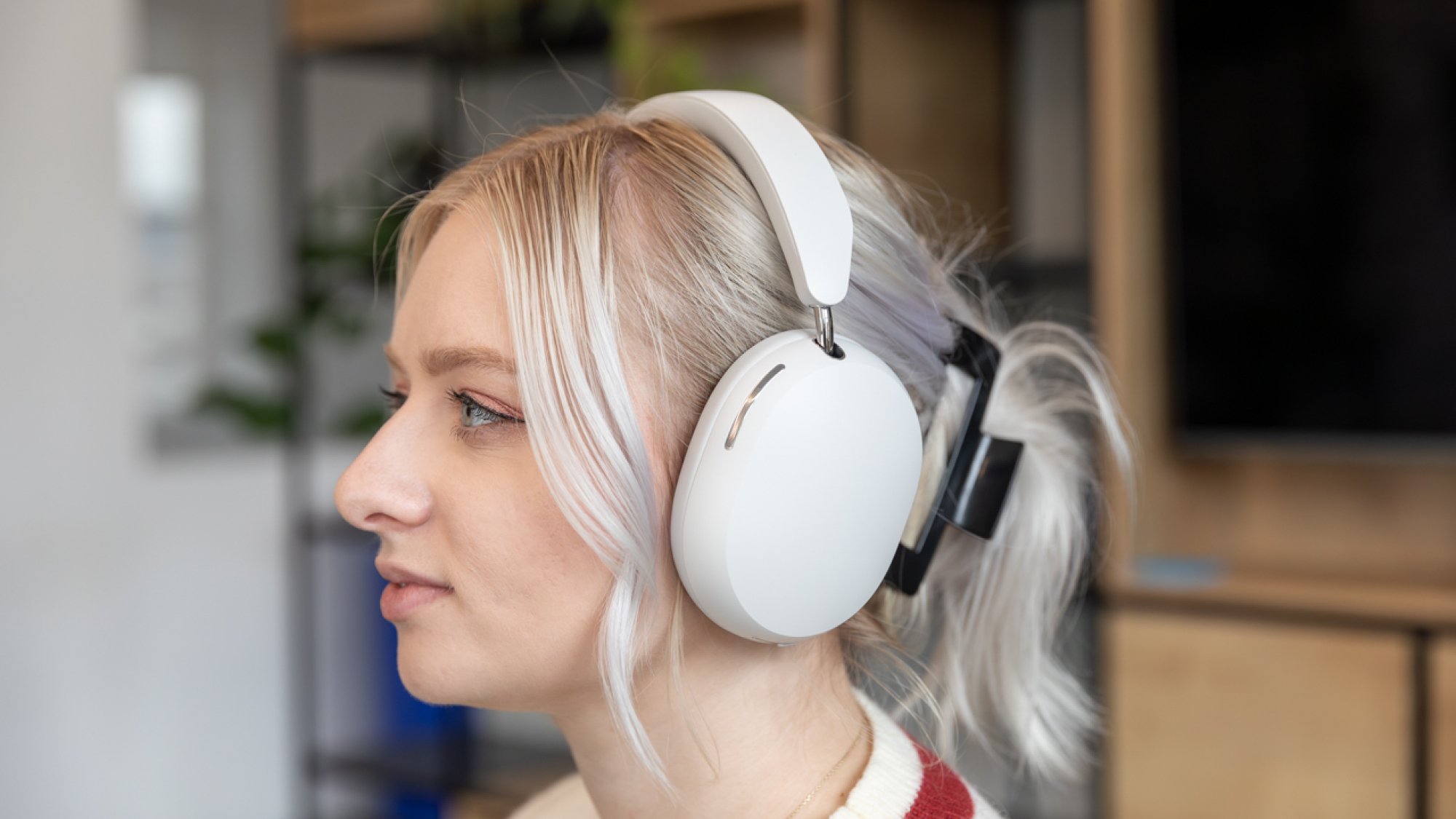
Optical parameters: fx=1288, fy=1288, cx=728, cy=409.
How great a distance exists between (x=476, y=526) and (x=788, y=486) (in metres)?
0.17

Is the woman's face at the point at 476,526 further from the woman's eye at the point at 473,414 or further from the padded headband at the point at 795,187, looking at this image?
the padded headband at the point at 795,187

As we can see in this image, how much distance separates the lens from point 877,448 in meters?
0.68

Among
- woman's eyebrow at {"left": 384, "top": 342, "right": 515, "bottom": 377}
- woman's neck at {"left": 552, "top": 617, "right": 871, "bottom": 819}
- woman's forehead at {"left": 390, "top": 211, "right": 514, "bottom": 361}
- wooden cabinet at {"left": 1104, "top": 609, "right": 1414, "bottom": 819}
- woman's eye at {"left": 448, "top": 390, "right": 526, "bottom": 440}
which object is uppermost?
woman's forehead at {"left": 390, "top": 211, "right": 514, "bottom": 361}

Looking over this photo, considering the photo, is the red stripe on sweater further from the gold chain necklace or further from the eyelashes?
the eyelashes

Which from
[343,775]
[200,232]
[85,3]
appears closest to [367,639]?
[343,775]

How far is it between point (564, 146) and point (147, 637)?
97.4 inches

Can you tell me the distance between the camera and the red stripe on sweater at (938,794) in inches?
29.2

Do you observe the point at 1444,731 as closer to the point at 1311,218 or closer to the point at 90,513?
the point at 1311,218

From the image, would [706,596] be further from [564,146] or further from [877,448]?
[564,146]

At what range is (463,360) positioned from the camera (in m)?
0.70

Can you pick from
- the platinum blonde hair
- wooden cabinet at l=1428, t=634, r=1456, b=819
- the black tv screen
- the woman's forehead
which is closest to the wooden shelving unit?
the black tv screen

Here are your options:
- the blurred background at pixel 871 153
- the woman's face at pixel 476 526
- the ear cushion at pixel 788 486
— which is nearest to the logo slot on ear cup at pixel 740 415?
the ear cushion at pixel 788 486

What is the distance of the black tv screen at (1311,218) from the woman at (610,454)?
139 cm

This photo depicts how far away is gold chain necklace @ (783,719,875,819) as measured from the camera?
0.74m
